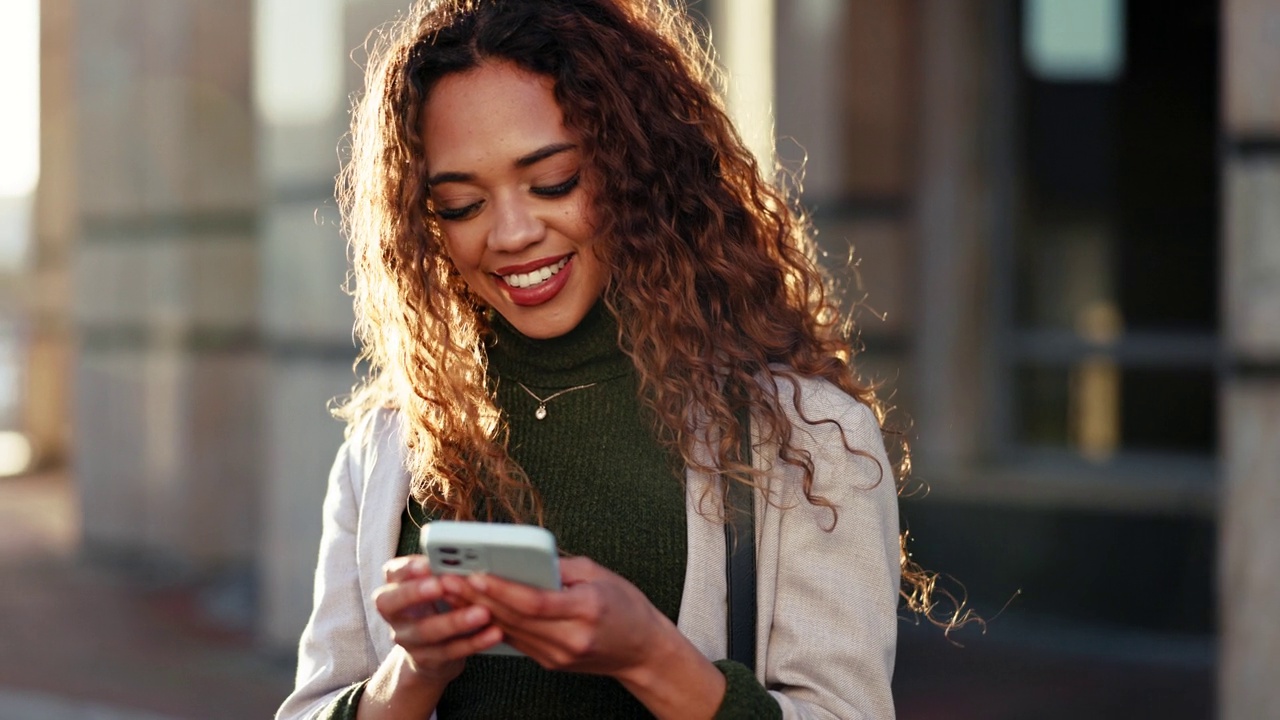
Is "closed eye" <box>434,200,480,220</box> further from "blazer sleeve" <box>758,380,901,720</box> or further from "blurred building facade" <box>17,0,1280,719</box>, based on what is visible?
"blurred building facade" <box>17,0,1280,719</box>

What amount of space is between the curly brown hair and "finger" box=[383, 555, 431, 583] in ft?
1.28

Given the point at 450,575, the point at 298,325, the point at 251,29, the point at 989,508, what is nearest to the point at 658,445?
the point at 450,575

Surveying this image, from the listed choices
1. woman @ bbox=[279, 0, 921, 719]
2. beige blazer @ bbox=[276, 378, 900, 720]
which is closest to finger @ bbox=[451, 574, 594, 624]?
woman @ bbox=[279, 0, 921, 719]

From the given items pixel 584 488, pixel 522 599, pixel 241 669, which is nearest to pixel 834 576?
pixel 584 488

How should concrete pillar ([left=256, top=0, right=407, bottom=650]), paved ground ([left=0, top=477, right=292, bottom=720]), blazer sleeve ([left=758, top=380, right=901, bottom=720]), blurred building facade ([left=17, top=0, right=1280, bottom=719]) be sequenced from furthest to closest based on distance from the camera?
blurred building facade ([left=17, top=0, right=1280, bottom=719]) → concrete pillar ([left=256, top=0, right=407, bottom=650]) → paved ground ([left=0, top=477, right=292, bottom=720]) → blazer sleeve ([left=758, top=380, right=901, bottom=720])

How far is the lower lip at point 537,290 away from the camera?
2277mm

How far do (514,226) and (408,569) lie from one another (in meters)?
0.59

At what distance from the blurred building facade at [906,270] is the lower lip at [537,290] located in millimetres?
4045

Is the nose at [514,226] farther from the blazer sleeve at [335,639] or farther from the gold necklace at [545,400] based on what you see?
the blazer sleeve at [335,639]

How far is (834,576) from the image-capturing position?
6.80 ft

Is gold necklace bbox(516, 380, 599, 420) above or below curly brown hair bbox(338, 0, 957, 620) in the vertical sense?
below

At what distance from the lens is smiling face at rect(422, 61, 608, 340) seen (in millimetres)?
2211

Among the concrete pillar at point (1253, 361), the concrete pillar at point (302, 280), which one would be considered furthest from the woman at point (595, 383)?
the concrete pillar at point (302, 280)

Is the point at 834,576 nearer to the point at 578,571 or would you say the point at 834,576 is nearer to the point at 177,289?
the point at 578,571
